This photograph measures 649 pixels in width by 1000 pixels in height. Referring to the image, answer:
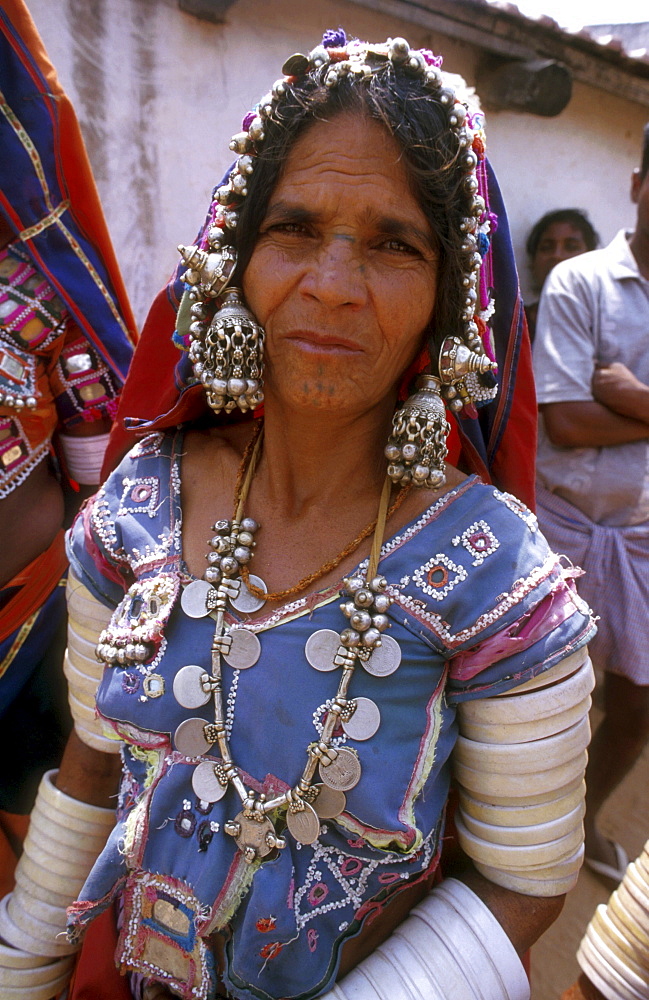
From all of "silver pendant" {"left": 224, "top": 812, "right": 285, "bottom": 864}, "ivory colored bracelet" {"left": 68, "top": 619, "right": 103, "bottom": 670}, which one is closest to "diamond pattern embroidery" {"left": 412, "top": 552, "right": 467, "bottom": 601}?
"silver pendant" {"left": 224, "top": 812, "right": 285, "bottom": 864}

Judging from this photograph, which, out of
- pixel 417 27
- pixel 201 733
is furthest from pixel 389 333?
pixel 417 27

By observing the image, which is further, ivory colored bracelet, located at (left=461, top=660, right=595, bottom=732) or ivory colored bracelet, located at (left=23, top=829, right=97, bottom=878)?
ivory colored bracelet, located at (left=23, top=829, right=97, bottom=878)

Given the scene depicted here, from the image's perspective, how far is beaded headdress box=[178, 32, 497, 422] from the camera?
1180 millimetres

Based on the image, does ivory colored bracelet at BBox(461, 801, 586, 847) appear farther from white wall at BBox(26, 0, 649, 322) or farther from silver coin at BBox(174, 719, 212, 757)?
white wall at BBox(26, 0, 649, 322)

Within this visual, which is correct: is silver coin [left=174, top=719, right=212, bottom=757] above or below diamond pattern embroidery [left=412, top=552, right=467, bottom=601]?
below

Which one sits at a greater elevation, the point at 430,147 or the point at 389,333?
the point at 430,147

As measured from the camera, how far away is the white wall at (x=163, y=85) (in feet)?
11.2

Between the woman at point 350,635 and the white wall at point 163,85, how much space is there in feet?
8.91

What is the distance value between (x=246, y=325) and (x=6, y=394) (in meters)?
1.04

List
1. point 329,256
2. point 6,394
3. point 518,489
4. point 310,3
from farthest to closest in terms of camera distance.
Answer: point 310,3 → point 6,394 → point 518,489 → point 329,256

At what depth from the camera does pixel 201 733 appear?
121 cm

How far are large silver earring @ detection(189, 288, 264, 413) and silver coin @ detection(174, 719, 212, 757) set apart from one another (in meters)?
0.55

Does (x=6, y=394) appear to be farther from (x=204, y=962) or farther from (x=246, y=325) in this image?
(x=204, y=962)

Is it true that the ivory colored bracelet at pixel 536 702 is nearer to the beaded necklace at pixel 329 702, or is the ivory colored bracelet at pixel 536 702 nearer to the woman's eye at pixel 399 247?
the beaded necklace at pixel 329 702
